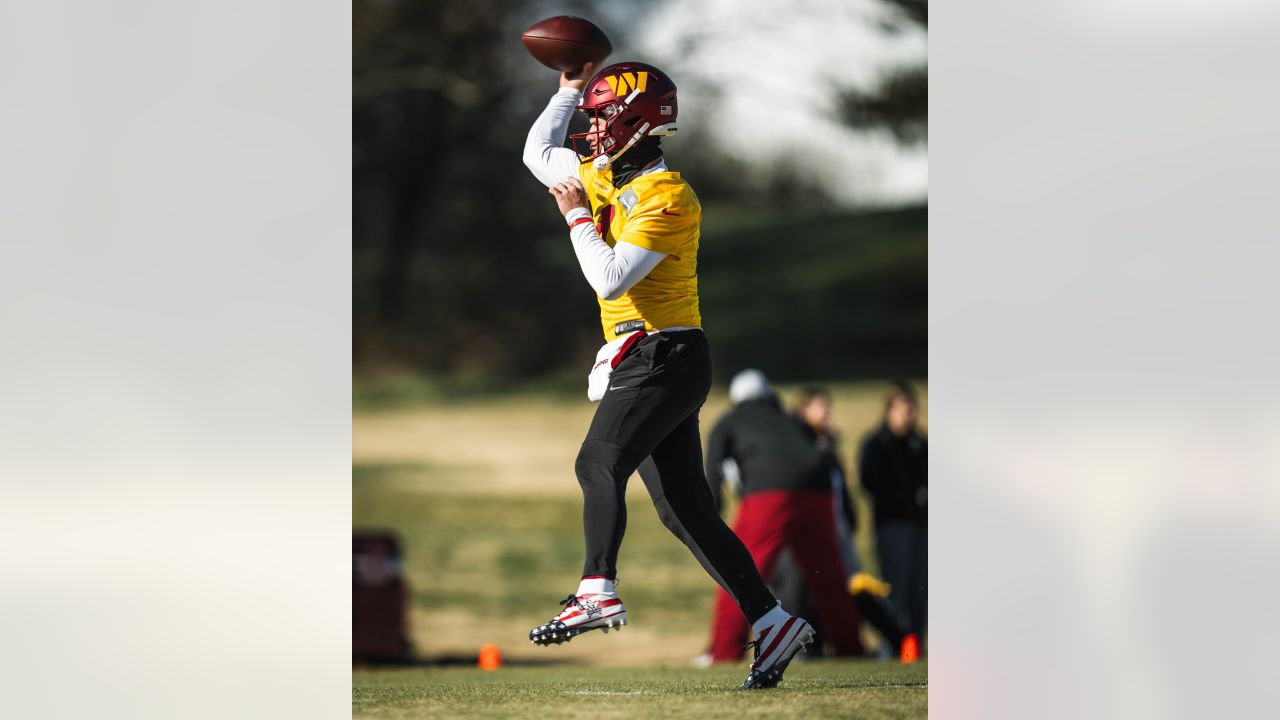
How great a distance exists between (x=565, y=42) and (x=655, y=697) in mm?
2260

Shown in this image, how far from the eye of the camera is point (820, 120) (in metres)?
23.2

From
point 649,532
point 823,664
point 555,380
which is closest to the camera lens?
point 823,664

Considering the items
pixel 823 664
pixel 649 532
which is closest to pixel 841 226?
pixel 649 532

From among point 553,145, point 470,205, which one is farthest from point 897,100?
point 553,145

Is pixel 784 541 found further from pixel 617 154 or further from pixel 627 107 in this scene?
pixel 627 107

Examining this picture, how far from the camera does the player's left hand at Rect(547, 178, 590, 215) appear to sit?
505cm

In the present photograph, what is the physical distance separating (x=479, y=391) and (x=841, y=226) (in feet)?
23.6

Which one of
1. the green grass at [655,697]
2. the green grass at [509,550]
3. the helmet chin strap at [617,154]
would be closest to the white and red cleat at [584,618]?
the green grass at [655,697]

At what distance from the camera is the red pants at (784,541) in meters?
8.02

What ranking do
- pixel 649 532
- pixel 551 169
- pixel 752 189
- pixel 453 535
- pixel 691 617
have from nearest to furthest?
1. pixel 551 169
2. pixel 691 617
3. pixel 649 532
4. pixel 453 535
5. pixel 752 189

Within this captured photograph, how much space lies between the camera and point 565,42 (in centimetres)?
558

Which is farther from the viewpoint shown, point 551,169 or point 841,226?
point 841,226

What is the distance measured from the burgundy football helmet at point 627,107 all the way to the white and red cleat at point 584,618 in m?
1.38
